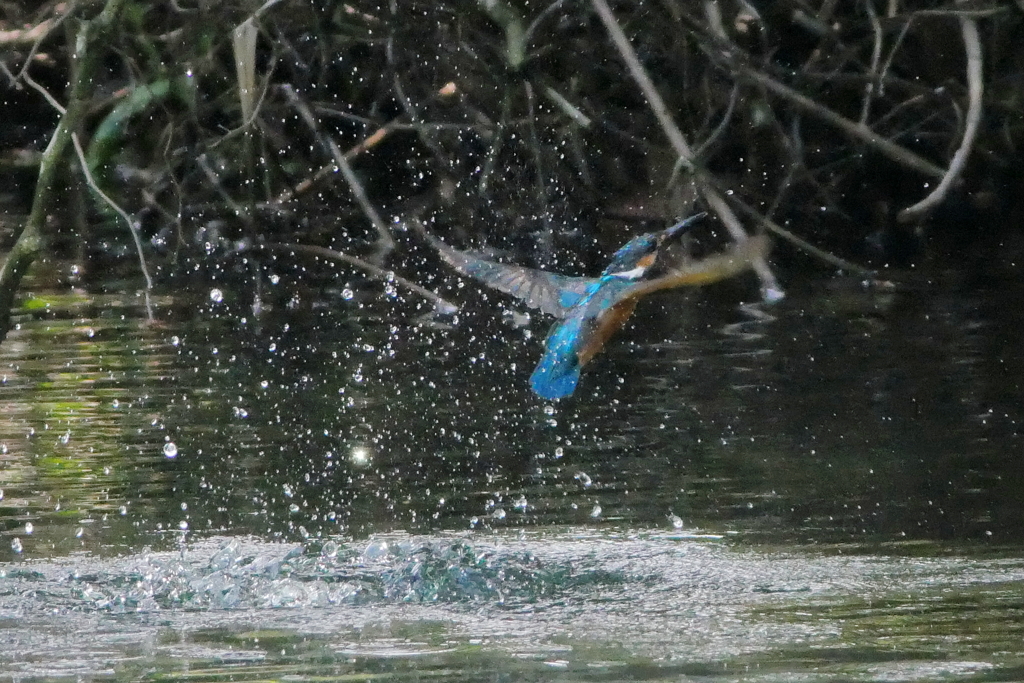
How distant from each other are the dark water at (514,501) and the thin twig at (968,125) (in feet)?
1.68

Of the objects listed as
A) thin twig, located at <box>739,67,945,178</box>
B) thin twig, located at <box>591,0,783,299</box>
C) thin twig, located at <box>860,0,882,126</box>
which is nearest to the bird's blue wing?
thin twig, located at <box>591,0,783,299</box>

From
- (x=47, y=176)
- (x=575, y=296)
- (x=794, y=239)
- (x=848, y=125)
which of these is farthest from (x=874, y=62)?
(x=47, y=176)

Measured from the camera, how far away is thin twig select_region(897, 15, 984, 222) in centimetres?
834

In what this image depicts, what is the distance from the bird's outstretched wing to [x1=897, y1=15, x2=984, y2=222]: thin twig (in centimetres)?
363

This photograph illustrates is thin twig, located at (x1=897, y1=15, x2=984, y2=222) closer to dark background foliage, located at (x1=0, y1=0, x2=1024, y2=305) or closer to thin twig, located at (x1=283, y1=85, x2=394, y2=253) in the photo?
dark background foliage, located at (x1=0, y1=0, x2=1024, y2=305)

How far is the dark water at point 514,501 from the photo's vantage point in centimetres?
370

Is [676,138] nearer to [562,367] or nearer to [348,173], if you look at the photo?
[562,367]

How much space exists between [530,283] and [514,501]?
617mm

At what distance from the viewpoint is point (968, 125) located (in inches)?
341

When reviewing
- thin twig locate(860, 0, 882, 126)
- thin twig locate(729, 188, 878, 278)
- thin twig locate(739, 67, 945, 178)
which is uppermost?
thin twig locate(860, 0, 882, 126)

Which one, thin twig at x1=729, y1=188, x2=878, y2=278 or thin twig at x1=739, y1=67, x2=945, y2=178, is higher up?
thin twig at x1=739, y1=67, x2=945, y2=178

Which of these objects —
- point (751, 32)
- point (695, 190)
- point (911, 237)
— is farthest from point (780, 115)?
point (695, 190)

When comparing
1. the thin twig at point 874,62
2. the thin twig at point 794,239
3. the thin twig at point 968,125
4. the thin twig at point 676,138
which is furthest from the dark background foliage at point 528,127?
the thin twig at point 676,138

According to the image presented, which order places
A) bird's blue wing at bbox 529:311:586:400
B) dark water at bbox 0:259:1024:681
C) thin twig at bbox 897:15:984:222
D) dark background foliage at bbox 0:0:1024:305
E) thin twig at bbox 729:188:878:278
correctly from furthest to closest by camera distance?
dark background foliage at bbox 0:0:1024:305, thin twig at bbox 897:15:984:222, thin twig at bbox 729:188:878:278, bird's blue wing at bbox 529:311:586:400, dark water at bbox 0:259:1024:681
